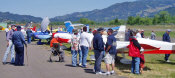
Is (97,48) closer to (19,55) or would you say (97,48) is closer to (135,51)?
(135,51)

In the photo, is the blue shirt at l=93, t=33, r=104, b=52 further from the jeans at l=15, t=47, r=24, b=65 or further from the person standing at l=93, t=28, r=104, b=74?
the jeans at l=15, t=47, r=24, b=65

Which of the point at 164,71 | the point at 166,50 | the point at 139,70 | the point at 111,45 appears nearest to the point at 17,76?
the point at 111,45

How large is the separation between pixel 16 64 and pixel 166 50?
7.00 meters

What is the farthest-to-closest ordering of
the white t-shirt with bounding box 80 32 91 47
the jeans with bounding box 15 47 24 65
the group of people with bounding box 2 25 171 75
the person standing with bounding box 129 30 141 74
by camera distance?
the jeans with bounding box 15 47 24 65 → the white t-shirt with bounding box 80 32 91 47 → the person standing with bounding box 129 30 141 74 → the group of people with bounding box 2 25 171 75

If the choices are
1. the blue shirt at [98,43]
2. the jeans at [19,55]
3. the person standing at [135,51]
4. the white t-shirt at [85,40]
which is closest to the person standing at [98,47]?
the blue shirt at [98,43]

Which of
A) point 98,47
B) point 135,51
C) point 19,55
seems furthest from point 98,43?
point 19,55

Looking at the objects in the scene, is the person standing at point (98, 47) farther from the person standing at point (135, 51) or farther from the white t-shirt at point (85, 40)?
the person standing at point (135, 51)

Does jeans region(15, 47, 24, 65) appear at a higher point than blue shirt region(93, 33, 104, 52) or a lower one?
lower

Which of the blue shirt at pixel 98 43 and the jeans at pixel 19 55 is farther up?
the blue shirt at pixel 98 43

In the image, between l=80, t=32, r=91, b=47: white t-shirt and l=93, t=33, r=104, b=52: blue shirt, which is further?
l=80, t=32, r=91, b=47: white t-shirt

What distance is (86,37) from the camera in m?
9.63

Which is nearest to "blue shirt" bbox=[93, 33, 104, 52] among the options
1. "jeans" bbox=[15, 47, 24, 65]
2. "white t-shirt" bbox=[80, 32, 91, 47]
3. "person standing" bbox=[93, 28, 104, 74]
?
"person standing" bbox=[93, 28, 104, 74]

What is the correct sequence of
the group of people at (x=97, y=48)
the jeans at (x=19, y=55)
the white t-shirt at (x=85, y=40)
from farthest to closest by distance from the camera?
1. the jeans at (x=19, y=55)
2. the white t-shirt at (x=85, y=40)
3. the group of people at (x=97, y=48)

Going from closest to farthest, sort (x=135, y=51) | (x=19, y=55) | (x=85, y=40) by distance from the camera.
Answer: (x=135, y=51) < (x=85, y=40) < (x=19, y=55)
